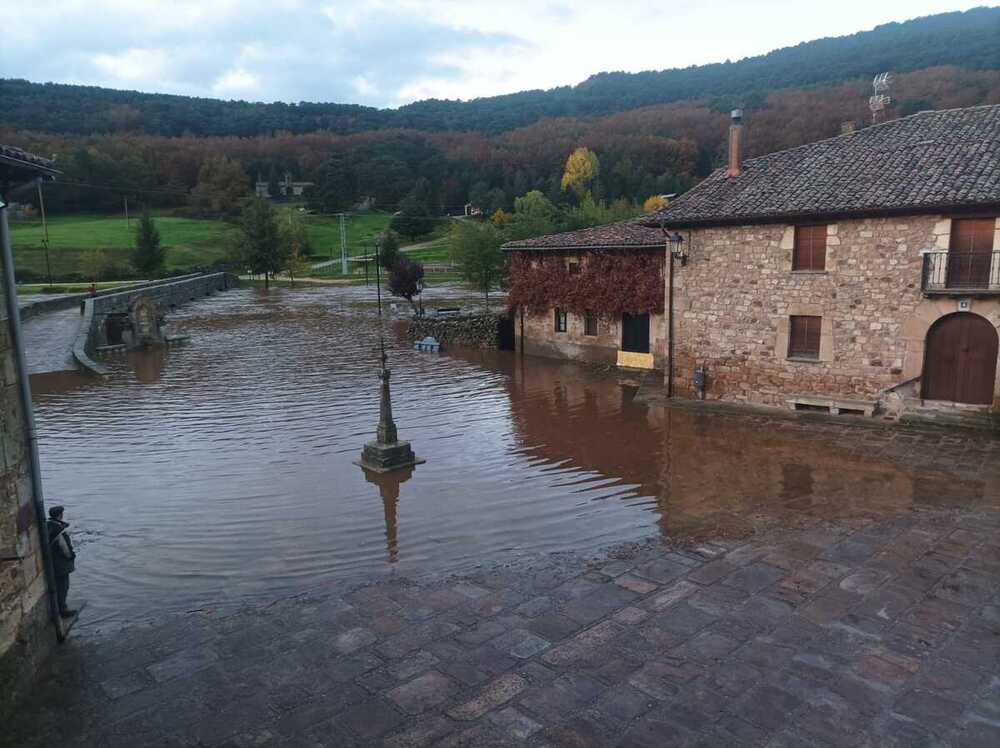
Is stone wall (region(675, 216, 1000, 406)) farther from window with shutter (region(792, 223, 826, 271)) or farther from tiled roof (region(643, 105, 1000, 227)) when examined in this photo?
tiled roof (region(643, 105, 1000, 227))

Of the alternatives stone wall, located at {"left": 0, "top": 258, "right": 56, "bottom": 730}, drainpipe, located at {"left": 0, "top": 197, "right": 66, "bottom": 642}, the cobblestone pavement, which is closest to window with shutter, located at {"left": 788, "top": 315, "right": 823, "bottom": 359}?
the cobblestone pavement

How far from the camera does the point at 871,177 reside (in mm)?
15789

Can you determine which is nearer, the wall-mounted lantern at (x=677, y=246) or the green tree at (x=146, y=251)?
the wall-mounted lantern at (x=677, y=246)

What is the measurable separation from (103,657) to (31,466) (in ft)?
6.40

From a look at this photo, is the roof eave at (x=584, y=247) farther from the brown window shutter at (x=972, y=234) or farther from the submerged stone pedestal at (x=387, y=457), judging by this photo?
the submerged stone pedestal at (x=387, y=457)

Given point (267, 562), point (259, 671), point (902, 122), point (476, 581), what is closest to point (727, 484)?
point (476, 581)

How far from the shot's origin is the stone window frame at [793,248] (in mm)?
15383

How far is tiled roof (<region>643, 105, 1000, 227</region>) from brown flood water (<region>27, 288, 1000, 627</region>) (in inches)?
181

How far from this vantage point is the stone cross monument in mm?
13062

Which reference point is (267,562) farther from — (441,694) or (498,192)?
(498,192)

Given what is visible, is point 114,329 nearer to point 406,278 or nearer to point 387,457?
point 406,278

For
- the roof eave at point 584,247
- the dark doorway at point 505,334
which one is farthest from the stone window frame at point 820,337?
the dark doorway at point 505,334

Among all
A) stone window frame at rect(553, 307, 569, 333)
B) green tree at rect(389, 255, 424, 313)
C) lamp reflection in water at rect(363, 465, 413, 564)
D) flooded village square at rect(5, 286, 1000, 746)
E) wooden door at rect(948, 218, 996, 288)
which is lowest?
lamp reflection in water at rect(363, 465, 413, 564)

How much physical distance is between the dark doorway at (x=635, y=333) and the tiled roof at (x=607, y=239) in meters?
2.29
